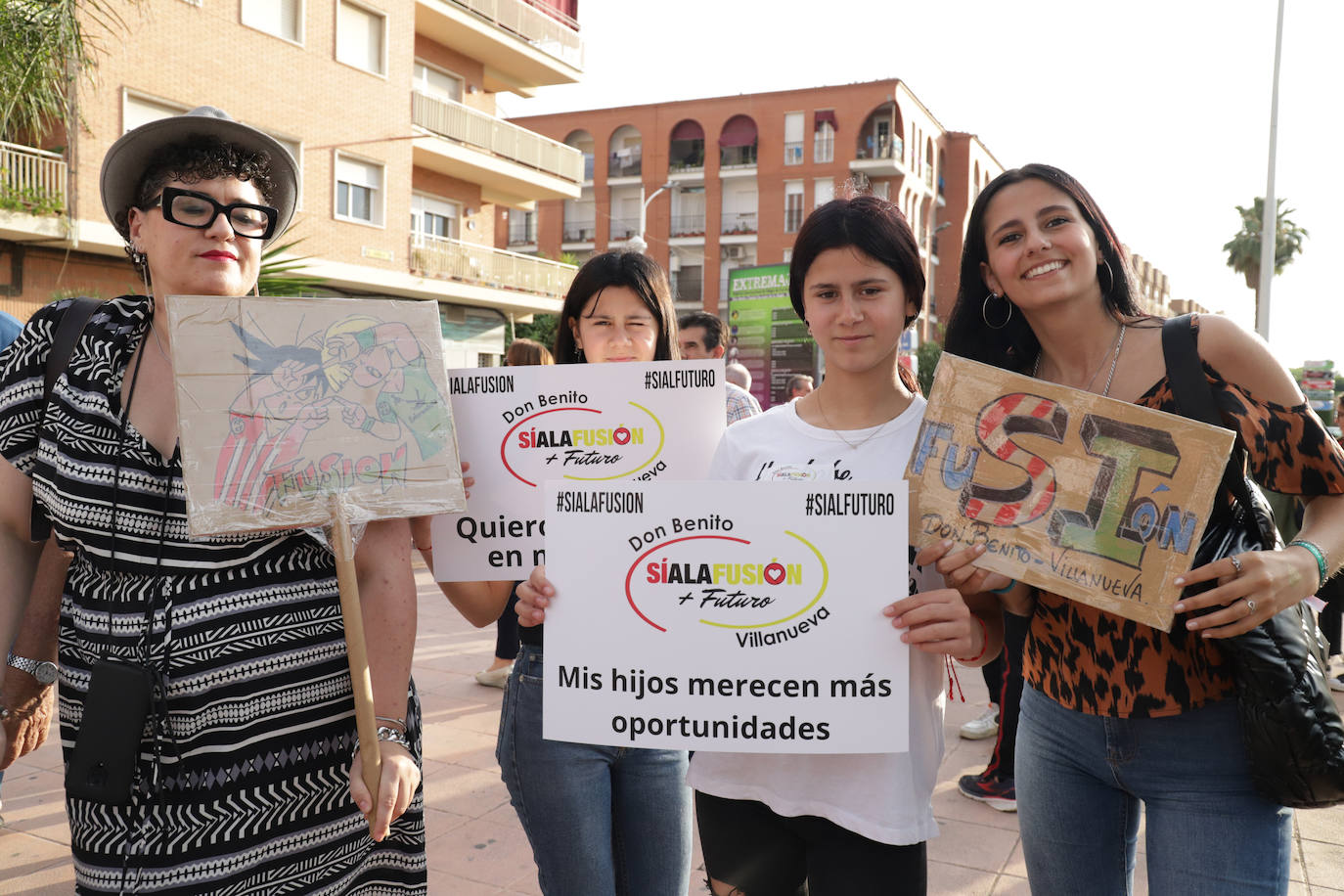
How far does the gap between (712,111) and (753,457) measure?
144 ft

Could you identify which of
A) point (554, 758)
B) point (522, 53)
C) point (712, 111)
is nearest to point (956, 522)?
point (554, 758)

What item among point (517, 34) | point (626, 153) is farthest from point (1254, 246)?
point (517, 34)

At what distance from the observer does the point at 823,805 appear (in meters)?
1.87

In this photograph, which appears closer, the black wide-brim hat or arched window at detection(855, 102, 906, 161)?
the black wide-brim hat

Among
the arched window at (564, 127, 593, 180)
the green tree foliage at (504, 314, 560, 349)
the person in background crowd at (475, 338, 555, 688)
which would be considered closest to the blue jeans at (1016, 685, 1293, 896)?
the person in background crowd at (475, 338, 555, 688)

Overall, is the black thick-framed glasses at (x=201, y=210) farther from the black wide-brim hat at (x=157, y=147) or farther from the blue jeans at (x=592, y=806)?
the blue jeans at (x=592, y=806)

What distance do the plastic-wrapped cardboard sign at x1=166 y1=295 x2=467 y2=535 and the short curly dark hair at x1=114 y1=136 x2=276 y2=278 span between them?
274mm

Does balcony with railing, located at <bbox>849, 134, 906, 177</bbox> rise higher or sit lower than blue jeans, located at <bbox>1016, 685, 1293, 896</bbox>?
higher

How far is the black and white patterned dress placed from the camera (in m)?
1.66

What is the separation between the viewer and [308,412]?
5.82 feet

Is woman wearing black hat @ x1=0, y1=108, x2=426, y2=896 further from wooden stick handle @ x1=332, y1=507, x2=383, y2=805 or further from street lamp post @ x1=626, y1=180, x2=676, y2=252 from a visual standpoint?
street lamp post @ x1=626, y1=180, x2=676, y2=252

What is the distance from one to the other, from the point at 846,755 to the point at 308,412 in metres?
1.29

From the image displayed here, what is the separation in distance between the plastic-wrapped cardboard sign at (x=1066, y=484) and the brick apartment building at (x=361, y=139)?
38.5 ft

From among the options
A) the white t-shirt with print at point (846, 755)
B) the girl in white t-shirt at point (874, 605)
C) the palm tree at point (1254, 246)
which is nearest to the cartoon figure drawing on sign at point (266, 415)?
the girl in white t-shirt at point (874, 605)
